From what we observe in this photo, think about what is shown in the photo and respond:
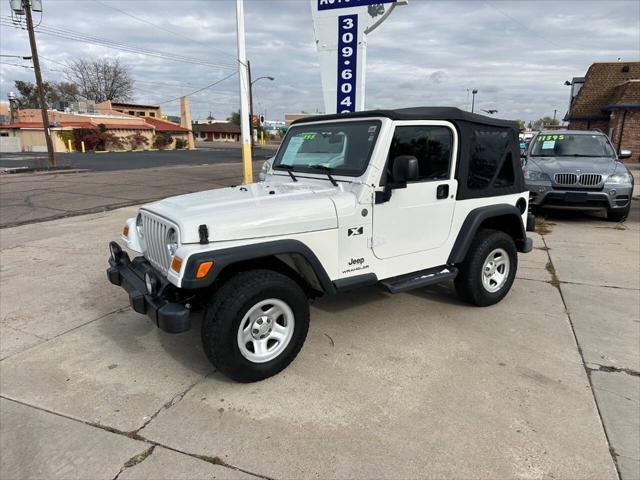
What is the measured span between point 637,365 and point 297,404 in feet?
8.47

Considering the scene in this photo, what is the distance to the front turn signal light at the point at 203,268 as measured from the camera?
2.63 meters

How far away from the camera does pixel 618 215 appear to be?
27.5 feet

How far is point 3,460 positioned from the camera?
2408 millimetres

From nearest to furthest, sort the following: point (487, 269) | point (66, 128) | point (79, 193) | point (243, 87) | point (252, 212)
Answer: point (252, 212)
point (487, 269)
point (243, 87)
point (79, 193)
point (66, 128)

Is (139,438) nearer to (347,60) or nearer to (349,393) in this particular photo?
(349,393)

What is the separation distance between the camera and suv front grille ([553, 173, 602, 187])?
26.1ft

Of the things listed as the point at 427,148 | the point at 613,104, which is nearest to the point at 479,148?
the point at 427,148

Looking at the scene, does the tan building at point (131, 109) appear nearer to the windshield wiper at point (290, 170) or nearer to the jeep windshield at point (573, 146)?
the jeep windshield at point (573, 146)

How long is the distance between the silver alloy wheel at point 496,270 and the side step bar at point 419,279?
1.56ft

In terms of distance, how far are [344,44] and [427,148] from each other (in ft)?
16.2

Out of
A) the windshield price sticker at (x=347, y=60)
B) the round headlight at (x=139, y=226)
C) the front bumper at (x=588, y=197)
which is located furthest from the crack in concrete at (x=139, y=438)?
the front bumper at (x=588, y=197)

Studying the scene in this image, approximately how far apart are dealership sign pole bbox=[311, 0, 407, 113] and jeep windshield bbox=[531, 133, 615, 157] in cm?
414

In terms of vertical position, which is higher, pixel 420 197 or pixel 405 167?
pixel 405 167

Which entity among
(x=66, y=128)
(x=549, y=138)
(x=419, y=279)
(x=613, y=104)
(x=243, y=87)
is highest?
(x=613, y=104)
